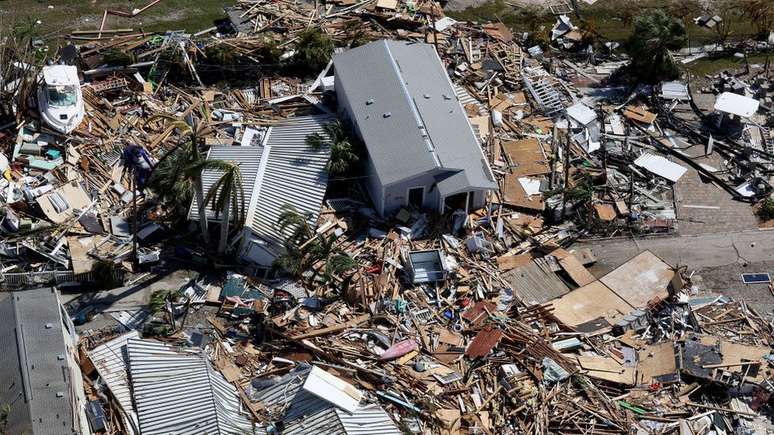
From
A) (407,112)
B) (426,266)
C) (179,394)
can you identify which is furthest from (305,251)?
(179,394)

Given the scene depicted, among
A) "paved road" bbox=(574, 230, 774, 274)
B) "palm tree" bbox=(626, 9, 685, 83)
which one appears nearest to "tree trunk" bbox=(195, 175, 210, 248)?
"paved road" bbox=(574, 230, 774, 274)

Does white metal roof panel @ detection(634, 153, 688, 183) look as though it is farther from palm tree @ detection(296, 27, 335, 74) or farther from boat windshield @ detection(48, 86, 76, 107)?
boat windshield @ detection(48, 86, 76, 107)

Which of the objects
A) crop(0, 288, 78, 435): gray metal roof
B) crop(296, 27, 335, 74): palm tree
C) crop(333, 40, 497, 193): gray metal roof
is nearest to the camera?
crop(0, 288, 78, 435): gray metal roof

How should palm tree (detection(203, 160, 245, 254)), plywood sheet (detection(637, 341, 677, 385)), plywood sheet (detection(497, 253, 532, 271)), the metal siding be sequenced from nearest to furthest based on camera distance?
the metal siding, plywood sheet (detection(637, 341, 677, 385)), palm tree (detection(203, 160, 245, 254)), plywood sheet (detection(497, 253, 532, 271))

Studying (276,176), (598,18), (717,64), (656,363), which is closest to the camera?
(656,363)

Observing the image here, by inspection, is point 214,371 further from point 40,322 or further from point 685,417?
point 685,417

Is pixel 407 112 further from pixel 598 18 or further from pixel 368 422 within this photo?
pixel 598 18
